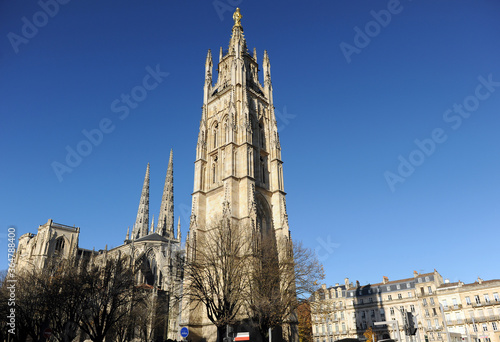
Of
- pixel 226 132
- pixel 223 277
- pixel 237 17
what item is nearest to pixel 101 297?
pixel 223 277

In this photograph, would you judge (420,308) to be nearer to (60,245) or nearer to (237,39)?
(237,39)

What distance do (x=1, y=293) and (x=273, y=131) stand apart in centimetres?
2458

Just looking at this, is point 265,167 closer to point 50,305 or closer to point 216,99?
point 216,99

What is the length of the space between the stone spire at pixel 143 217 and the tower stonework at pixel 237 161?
1890 inches

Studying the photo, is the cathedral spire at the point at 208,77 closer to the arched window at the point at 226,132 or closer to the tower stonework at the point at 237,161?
the tower stonework at the point at 237,161

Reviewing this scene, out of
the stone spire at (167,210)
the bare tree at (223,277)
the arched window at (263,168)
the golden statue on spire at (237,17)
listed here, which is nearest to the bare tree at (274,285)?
the bare tree at (223,277)

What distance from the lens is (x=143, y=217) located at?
7562 cm

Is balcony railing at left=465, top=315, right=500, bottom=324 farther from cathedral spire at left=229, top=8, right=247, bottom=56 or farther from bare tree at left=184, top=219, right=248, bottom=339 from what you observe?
cathedral spire at left=229, top=8, right=247, bottom=56

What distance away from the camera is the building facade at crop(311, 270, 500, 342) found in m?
37.5

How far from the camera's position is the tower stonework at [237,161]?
25500 millimetres

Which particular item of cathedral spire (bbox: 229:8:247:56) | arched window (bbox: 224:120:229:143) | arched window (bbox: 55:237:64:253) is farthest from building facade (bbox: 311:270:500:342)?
arched window (bbox: 55:237:64:253)

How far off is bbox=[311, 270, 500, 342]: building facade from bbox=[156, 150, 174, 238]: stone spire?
3352 centimetres

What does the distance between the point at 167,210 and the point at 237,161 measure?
1855 inches

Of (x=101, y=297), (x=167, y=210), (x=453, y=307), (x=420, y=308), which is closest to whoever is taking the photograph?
(x=101, y=297)
